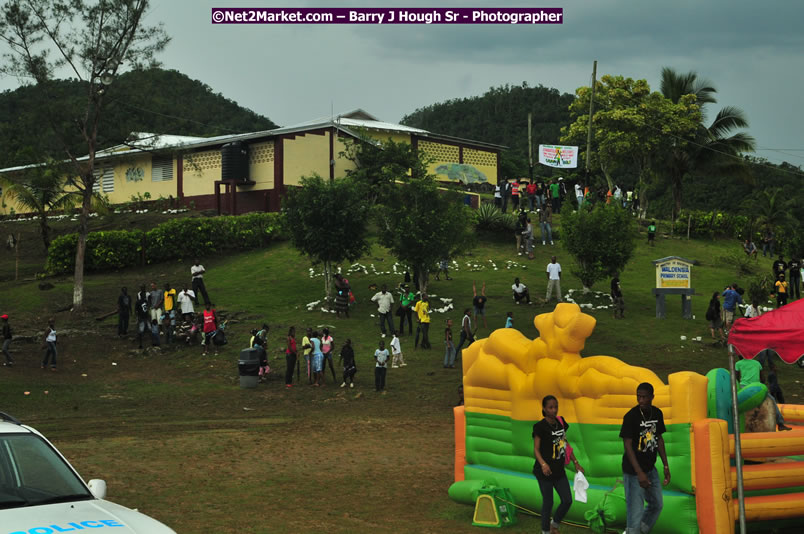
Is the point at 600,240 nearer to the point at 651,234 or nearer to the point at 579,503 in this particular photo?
the point at 651,234

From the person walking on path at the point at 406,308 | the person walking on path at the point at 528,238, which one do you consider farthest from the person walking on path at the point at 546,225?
the person walking on path at the point at 406,308

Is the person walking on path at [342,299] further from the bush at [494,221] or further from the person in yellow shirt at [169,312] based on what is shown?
Result: the bush at [494,221]

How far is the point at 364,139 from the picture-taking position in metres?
43.8

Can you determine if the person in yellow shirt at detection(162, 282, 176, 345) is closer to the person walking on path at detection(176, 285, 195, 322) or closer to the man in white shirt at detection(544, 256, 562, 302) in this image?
the person walking on path at detection(176, 285, 195, 322)

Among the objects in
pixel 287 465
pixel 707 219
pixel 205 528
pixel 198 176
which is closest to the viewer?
pixel 205 528

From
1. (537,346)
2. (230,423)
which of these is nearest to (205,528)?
(537,346)

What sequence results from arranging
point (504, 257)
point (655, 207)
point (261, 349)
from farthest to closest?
1. point (655, 207)
2. point (504, 257)
3. point (261, 349)

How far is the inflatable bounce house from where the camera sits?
29.6 ft

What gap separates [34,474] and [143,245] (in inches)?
1292

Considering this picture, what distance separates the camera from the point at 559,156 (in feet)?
162

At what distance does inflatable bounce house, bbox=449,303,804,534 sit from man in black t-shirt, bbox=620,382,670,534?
44cm

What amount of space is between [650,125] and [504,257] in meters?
14.2

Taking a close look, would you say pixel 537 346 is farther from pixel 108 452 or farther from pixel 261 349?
pixel 261 349

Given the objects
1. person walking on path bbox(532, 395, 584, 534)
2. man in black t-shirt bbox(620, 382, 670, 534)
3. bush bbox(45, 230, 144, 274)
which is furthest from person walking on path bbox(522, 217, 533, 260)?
man in black t-shirt bbox(620, 382, 670, 534)
